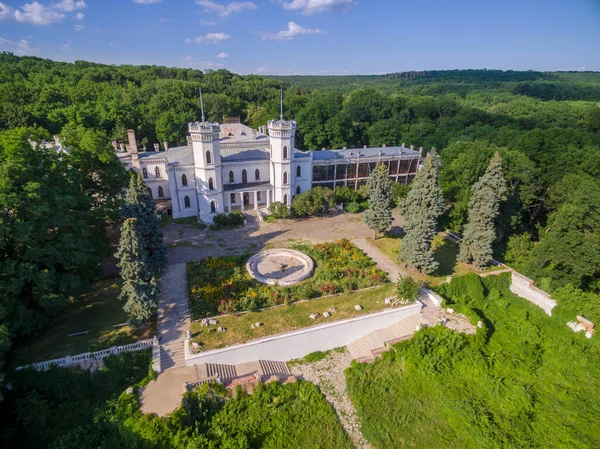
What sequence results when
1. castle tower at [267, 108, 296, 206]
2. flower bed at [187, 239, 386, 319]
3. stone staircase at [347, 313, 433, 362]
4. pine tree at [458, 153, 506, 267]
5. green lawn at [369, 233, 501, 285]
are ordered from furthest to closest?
castle tower at [267, 108, 296, 206], green lawn at [369, 233, 501, 285], pine tree at [458, 153, 506, 267], flower bed at [187, 239, 386, 319], stone staircase at [347, 313, 433, 362]

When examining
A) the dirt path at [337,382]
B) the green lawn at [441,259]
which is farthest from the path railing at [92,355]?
the green lawn at [441,259]

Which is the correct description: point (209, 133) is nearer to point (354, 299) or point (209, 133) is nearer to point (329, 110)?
point (354, 299)

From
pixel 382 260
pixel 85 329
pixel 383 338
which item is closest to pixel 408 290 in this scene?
pixel 383 338

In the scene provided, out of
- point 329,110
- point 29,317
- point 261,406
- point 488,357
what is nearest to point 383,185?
point 488,357

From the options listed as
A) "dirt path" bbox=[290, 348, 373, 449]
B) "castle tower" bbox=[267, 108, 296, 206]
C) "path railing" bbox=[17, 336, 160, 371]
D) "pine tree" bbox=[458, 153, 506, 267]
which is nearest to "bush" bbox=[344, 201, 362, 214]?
"castle tower" bbox=[267, 108, 296, 206]

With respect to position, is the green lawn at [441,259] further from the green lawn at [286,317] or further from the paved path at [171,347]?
the paved path at [171,347]

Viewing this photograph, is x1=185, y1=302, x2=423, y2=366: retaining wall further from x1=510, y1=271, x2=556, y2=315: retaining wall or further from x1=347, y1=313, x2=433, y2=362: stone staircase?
x1=510, y1=271, x2=556, y2=315: retaining wall
